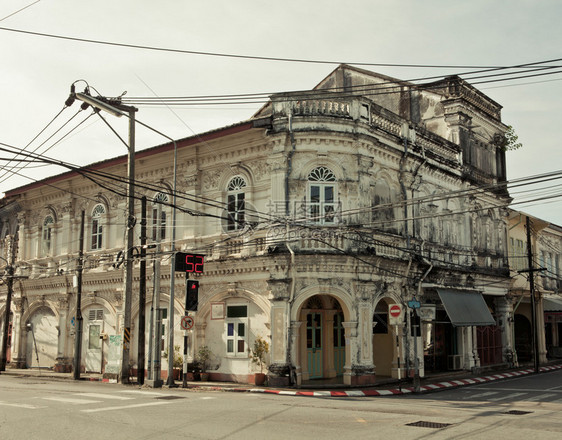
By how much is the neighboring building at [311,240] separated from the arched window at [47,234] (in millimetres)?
112

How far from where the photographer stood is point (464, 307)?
27.7 m

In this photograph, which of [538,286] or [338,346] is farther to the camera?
[538,286]

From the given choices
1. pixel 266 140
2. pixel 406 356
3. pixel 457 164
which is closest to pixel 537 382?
pixel 406 356

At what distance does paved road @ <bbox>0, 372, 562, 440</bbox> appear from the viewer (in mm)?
11242

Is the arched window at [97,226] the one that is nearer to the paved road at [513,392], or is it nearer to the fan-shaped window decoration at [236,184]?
the fan-shaped window decoration at [236,184]

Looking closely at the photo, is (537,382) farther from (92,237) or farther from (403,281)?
(92,237)

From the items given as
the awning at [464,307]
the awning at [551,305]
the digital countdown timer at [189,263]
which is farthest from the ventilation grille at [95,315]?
the awning at [551,305]

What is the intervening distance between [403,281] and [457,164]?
8326 mm

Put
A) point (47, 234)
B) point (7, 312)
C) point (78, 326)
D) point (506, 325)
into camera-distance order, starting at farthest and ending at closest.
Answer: point (506, 325) → point (47, 234) → point (7, 312) → point (78, 326)

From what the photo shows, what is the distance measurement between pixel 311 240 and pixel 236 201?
374cm

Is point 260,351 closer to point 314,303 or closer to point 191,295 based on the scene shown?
point 314,303

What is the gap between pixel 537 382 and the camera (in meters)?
24.7

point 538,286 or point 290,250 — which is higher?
point 290,250

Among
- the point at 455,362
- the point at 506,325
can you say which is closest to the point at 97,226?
the point at 455,362
